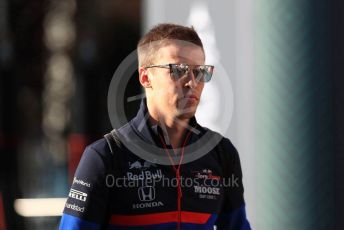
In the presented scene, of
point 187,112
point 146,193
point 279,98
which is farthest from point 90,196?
point 279,98

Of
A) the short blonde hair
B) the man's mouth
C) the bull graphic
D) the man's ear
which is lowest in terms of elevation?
the bull graphic

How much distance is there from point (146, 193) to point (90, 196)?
0.21 m

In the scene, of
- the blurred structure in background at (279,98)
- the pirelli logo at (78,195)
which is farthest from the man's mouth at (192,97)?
the blurred structure in background at (279,98)

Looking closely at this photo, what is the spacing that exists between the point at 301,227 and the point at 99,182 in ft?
4.42

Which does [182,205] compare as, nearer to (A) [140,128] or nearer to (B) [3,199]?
→ (A) [140,128]

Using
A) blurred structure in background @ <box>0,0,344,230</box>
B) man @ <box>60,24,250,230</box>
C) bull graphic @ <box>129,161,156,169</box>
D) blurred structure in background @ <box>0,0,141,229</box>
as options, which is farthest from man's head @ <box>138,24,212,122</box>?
blurred structure in background @ <box>0,0,141,229</box>

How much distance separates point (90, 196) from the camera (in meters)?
2.53

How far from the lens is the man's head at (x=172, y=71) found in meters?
2.63

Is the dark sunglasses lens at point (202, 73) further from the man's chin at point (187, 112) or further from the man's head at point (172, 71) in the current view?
the man's chin at point (187, 112)

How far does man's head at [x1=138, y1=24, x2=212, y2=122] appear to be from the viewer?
8.64ft

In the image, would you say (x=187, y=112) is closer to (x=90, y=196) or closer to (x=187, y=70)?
(x=187, y=70)

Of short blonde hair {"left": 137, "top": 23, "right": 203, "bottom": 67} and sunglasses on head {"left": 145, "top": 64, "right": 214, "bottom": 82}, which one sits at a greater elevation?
short blonde hair {"left": 137, "top": 23, "right": 203, "bottom": 67}

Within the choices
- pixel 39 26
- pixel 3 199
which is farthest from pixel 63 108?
Answer: pixel 3 199

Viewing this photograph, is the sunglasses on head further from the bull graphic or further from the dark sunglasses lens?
the bull graphic
